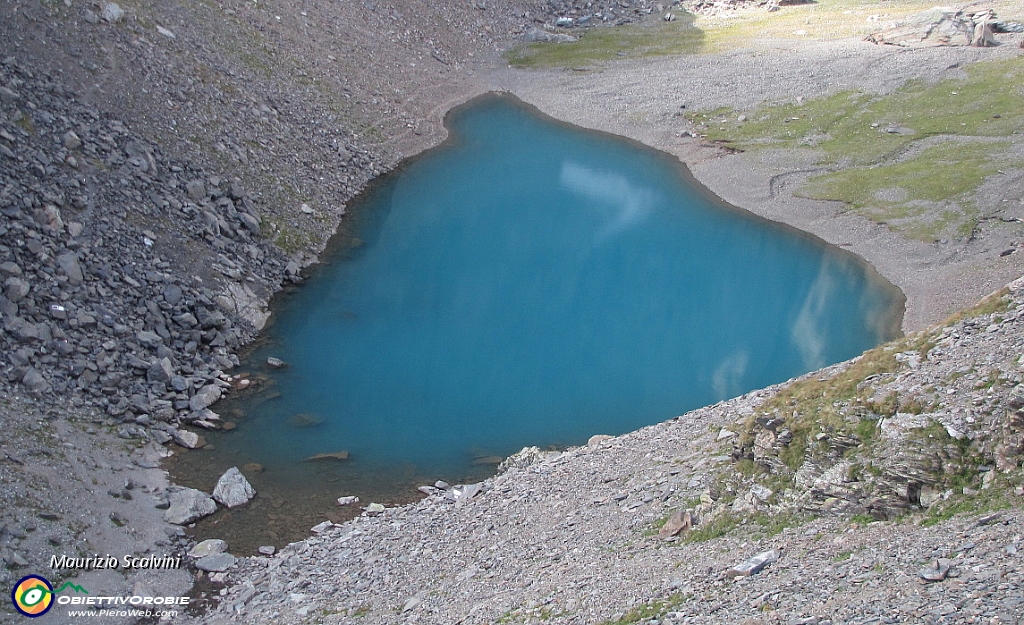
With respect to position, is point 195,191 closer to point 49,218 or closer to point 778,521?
point 49,218

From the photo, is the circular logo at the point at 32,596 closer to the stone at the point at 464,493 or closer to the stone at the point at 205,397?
the stone at the point at 205,397

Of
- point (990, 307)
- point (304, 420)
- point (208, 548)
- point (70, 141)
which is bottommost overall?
point (208, 548)

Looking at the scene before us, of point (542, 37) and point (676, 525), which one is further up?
point (542, 37)

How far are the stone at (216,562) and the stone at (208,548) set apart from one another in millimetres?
220

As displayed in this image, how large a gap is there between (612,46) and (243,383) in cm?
5546

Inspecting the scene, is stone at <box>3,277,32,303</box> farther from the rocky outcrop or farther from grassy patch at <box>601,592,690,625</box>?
grassy patch at <box>601,592,690,625</box>

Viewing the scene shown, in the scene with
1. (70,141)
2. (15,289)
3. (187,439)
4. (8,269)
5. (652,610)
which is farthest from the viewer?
(70,141)

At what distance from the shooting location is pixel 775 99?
67.1m

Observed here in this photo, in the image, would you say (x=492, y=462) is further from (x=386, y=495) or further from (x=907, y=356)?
(x=907, y=356)

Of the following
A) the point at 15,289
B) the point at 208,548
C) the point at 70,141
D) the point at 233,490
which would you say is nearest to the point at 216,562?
the point at 208,548

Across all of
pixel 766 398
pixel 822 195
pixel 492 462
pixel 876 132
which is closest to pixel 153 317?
pixel 492 462

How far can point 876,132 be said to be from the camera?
204ft

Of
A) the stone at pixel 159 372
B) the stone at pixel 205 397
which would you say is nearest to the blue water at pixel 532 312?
the stone at pixel 205 397

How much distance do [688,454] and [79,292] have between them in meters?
23.3
